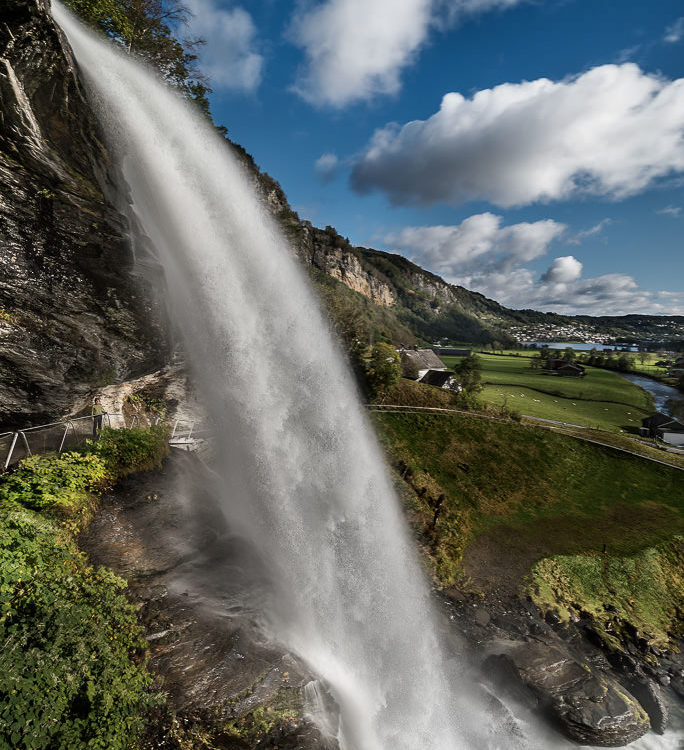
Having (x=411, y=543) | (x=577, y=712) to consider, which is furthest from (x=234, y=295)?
(x=577, y=712)

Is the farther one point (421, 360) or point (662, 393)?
point (662, 393)

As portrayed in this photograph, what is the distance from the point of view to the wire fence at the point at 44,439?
31.2 ft

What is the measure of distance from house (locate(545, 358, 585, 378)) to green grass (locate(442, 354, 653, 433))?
2.72 m

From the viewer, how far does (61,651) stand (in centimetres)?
553

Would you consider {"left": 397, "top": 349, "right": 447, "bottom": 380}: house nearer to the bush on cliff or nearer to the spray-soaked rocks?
the spray-soaked rocks

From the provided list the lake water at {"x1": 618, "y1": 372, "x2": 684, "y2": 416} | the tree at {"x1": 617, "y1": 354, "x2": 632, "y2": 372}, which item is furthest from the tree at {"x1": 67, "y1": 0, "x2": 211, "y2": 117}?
the tree at {"x1": 617, "y1": 354, "x2": 632, "y2": 372}

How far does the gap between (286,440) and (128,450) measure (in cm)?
563

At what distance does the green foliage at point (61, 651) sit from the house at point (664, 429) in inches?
2519

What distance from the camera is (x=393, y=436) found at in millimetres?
23031

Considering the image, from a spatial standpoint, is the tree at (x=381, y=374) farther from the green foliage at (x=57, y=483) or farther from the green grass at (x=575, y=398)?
the green grass at (x=575, y=398)

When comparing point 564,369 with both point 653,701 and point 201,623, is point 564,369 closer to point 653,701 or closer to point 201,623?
point 653,701

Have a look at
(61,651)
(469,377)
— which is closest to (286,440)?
(61,651)

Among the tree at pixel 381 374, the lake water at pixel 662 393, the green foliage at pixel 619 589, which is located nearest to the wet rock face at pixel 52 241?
the tree at pixel 381 374

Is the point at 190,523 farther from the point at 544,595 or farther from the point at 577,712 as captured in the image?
the point at 544,595
